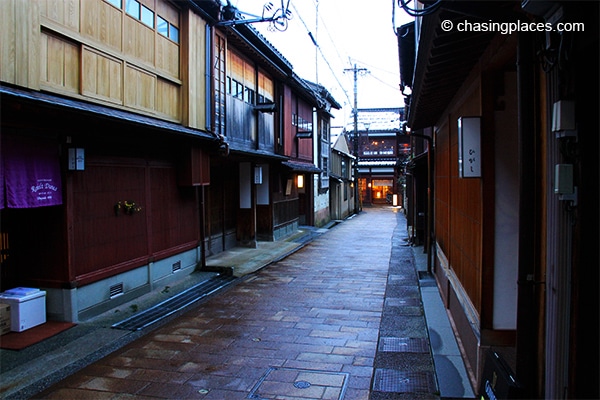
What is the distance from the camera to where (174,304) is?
36.5 ft

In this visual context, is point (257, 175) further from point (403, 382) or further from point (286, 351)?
point (403, 382)

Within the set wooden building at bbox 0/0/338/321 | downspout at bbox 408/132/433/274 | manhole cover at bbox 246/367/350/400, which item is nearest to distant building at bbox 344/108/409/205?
downspout at bbox 408/132/433/274

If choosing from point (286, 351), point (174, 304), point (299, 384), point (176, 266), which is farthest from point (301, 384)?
point (176, 266)

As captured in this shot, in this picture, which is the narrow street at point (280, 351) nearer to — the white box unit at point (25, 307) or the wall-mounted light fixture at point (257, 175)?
the white box unit at point (25, 307)

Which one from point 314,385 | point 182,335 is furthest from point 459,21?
point 182,335

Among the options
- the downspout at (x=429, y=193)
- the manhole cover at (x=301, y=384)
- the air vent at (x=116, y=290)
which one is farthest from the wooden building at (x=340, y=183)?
the manhole cover at (x=301, y=384)

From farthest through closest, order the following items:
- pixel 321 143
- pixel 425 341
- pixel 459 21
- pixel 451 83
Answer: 1. pixel 321 143
2. pixel 425 341
3. pixel 451 83
4. pixel 459 21

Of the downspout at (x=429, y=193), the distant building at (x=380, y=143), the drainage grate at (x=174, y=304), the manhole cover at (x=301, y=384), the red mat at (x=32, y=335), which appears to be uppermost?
the distant building at (x=380, y=143)

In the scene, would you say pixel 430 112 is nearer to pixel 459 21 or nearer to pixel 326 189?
pixel 459 21

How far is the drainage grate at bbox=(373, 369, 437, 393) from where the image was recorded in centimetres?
646

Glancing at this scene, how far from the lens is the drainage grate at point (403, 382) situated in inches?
254

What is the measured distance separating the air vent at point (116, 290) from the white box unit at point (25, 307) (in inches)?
65.1

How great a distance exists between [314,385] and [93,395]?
3.19 m

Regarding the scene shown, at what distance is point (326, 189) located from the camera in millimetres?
35969
